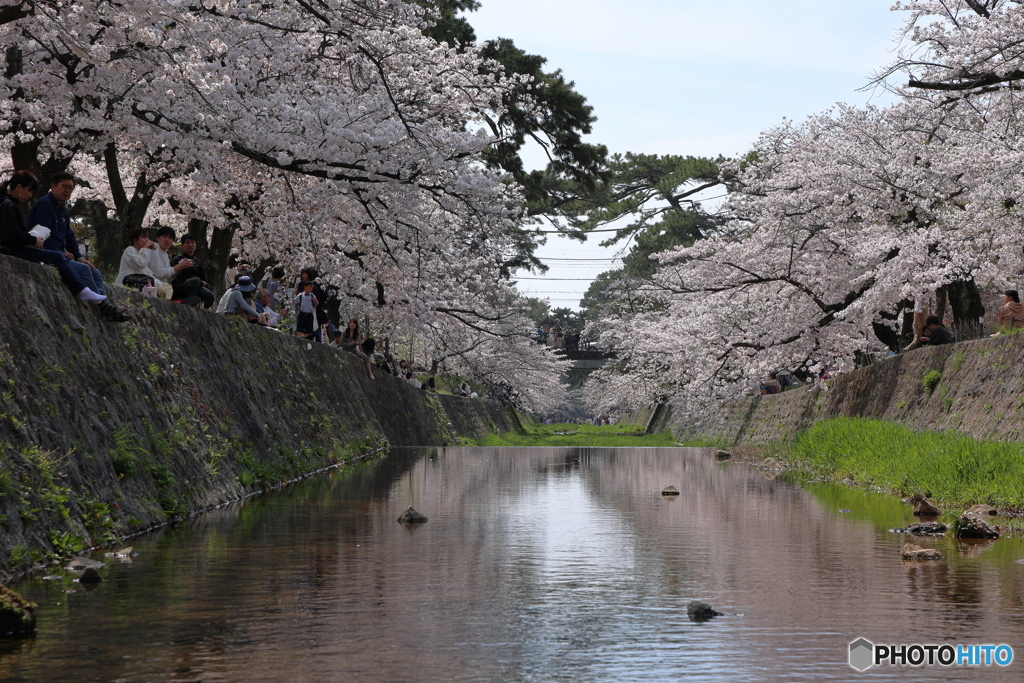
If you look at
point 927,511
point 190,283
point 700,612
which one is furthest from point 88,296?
point 927,511

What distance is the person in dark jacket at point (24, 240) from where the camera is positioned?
10.6 m

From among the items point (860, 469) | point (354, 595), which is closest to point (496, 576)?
point (354, 595)

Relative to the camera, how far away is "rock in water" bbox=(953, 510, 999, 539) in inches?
412

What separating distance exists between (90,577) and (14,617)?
73.3 inches

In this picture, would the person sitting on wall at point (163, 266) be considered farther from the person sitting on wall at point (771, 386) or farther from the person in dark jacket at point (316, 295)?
the person sitting on wall at point (771, 386)

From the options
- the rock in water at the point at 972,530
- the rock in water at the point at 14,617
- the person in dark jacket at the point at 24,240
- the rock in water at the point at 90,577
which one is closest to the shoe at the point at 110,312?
the person in dark jacket at the point at 24,240

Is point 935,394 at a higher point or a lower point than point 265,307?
lower

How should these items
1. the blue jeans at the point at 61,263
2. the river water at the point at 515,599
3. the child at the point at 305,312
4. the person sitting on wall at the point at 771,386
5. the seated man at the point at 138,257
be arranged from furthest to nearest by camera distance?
the person sitting on wall at the point at 771,386
the child at the point at 305,312
the seated man at the point at 138,257
the blue jeans at the point at 61,263
the river water at the point at 515,599

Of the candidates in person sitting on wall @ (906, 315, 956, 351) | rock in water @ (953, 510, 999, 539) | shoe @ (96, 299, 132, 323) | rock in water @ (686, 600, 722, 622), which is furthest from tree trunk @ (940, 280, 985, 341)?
rock in water @ (686, 600, 722, 622)

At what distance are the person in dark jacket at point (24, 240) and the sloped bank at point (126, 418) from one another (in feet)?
0.55

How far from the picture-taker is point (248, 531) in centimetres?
1074

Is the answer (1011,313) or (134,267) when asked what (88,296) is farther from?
(1011,313)

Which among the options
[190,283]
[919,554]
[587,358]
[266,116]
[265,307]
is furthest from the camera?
[587,358]

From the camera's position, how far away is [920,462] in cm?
1537
